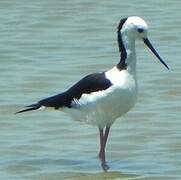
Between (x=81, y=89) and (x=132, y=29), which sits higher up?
(x=132, y=29)

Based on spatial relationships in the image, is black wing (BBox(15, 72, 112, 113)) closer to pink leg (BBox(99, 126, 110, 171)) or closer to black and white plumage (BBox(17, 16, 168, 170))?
black and white plumage (BBox(17, 16, 168, 170))

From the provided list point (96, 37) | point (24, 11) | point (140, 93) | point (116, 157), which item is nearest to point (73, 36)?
point (96, 37)

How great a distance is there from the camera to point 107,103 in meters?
8.86

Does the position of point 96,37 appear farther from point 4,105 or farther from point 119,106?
point 119,106

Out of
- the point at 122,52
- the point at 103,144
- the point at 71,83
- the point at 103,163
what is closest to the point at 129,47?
the point at 122,52

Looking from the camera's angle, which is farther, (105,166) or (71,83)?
(71,83)

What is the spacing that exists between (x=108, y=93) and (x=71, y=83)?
8.74ft

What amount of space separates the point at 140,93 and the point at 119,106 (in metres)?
2.28

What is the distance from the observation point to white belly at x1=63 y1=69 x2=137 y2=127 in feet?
28.9

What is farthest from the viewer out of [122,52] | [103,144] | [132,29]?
[103,144]

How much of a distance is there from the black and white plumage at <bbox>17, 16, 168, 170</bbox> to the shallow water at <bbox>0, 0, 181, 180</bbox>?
1.29 feet

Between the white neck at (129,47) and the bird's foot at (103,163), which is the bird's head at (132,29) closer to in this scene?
the white neck at (129,47)

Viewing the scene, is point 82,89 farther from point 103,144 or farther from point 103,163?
point 103,163

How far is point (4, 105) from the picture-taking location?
10.7m
